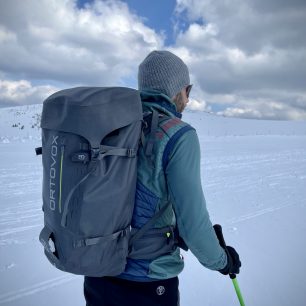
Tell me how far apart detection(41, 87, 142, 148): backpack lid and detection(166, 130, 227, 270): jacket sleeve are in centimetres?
24

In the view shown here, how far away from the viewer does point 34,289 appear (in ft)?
10.1

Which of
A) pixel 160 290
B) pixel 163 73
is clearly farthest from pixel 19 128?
pixel 160 290

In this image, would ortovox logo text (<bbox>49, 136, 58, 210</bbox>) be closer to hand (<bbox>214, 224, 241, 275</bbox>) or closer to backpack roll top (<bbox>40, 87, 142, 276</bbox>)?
backpack roll top (<bbox>40, 87, 142, 276</bbox>)

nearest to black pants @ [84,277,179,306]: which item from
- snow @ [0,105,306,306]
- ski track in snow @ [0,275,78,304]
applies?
snow @ [0,105,306,306]

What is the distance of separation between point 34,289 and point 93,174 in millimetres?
2271

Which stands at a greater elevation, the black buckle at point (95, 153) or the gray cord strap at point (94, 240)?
the black buckle at point (95, 153)

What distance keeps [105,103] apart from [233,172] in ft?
25.2

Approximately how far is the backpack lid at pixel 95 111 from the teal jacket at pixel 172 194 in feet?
0.50

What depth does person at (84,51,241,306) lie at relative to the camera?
1394 millimetres

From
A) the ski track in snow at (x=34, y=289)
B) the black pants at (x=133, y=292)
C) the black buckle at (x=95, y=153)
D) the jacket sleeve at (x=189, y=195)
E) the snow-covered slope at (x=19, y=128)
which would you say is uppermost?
the black buckle at (x=95, y=153)

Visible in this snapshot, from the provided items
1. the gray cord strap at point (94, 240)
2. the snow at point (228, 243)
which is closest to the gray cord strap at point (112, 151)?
the gray cord strap at point (94, 240)

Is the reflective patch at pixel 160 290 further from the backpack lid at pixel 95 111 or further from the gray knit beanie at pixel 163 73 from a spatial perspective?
the gray knit beanie at pixel 163 73

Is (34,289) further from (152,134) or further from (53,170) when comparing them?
(152,134)

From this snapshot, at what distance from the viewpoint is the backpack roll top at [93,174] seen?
4.42 feet
